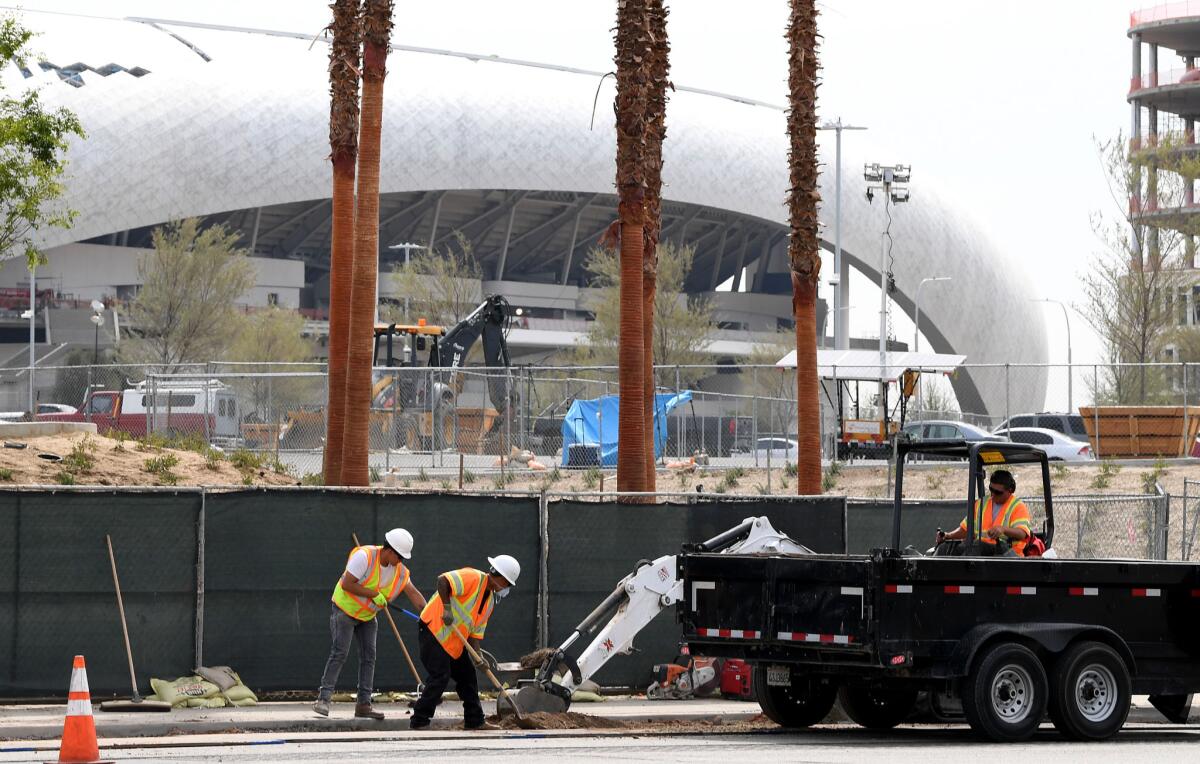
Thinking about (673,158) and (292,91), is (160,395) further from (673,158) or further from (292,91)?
(673,158)

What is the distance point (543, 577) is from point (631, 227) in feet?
27.3

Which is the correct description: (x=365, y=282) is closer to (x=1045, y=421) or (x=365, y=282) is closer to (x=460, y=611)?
(x=460, y=611)

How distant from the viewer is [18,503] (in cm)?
1420

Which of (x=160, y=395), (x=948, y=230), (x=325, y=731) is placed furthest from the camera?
(x=948, y=230)

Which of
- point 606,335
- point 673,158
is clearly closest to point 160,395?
point 606,335

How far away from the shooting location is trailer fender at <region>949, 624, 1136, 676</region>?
12148 millimetres

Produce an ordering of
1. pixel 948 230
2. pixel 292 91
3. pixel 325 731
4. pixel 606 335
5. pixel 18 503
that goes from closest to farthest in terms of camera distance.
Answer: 1. pixel 325 731
2. pixel 18 503
3. pixel 606 335
4. pixel 292 91
5. pixel 948 230

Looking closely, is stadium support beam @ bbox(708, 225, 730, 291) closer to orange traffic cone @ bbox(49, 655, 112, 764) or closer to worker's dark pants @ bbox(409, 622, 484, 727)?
worker's dark pants @ bbox(409, 622, 484, 727)

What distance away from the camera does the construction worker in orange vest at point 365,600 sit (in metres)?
13.1

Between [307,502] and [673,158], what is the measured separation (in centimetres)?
8220

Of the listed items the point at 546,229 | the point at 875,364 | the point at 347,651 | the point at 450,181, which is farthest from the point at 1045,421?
the point at 546,229

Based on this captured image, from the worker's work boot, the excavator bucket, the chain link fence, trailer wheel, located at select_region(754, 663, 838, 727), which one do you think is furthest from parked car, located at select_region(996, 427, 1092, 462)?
the worker's work boot

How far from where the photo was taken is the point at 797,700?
13.5 m

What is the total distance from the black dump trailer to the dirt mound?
3.86 feet
